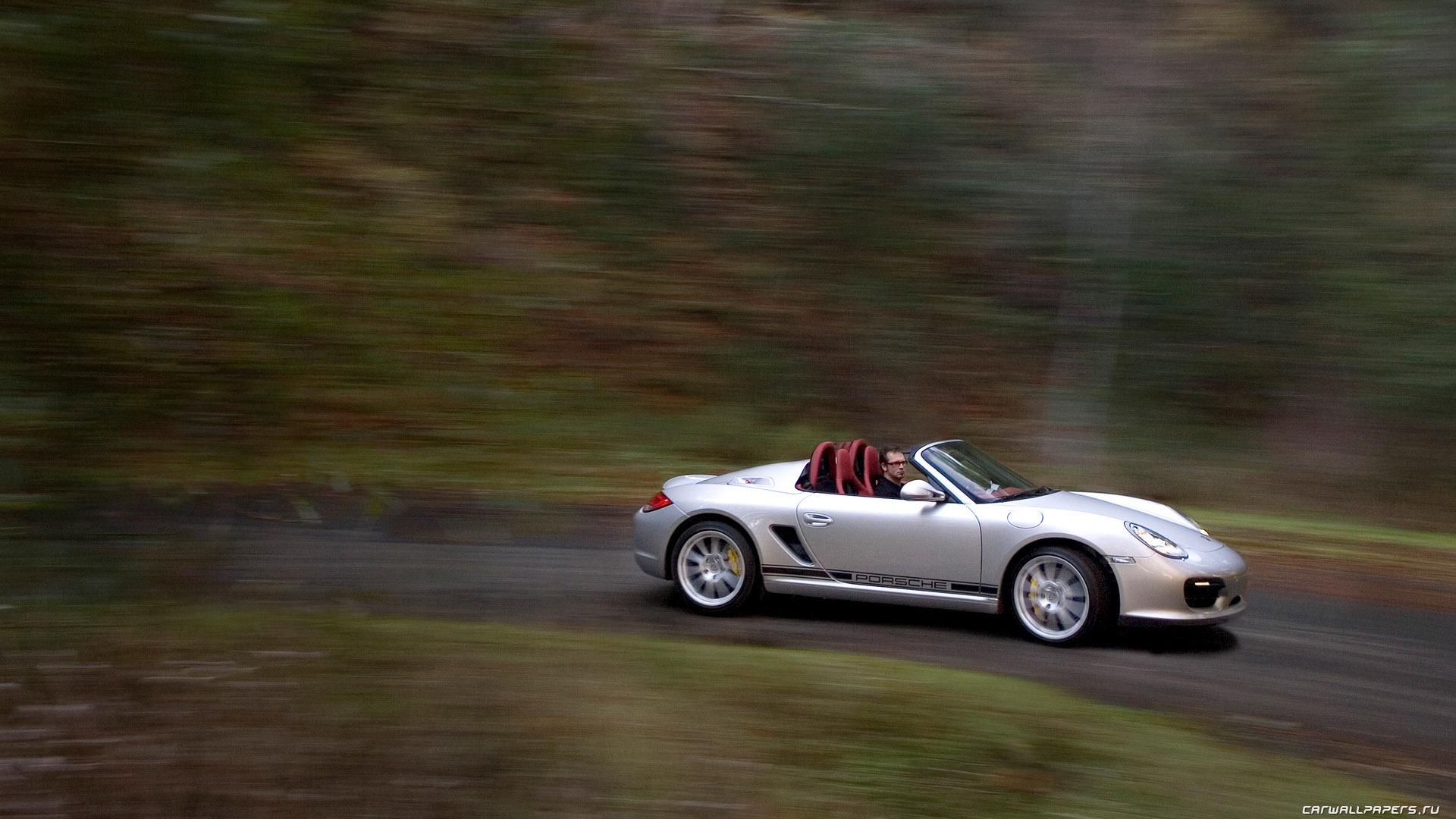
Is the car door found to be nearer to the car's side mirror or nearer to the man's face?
the car's side mirror

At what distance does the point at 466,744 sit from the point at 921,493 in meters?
3.84

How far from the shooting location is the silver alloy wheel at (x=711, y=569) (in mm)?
7793

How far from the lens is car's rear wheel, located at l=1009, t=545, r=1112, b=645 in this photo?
684 cm

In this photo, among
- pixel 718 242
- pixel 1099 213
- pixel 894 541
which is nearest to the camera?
pixel 894 541

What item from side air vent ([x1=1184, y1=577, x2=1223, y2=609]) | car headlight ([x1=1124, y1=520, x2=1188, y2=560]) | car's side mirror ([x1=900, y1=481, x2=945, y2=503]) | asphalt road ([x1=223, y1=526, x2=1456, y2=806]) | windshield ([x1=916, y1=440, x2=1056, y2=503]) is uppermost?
windshield ([x1=916, y1=440, x2=1056, y2=503])

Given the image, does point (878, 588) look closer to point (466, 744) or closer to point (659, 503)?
point (659, 503)

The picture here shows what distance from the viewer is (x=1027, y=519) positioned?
707 centimetres

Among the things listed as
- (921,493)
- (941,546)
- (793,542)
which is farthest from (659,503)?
(941,546)

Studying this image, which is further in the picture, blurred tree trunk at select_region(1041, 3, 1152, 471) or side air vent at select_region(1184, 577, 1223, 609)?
blurred tree trunk at select_region(1041, 3, 1152, 471)

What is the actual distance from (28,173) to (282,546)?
4.85 ft

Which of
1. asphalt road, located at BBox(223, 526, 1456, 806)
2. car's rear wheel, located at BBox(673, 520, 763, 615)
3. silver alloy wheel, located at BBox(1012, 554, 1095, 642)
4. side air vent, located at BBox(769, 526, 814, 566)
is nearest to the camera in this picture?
asphalt road, located at BBox(223, 526, 1456, 806)

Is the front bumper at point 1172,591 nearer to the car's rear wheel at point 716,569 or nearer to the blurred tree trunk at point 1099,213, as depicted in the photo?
the car's rear wheel at point 716,569

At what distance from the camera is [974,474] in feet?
25.1

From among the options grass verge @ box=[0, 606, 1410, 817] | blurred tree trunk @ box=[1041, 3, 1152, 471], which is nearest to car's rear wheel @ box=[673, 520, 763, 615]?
grass verge @ box=[0, 606, 1410, 817]
